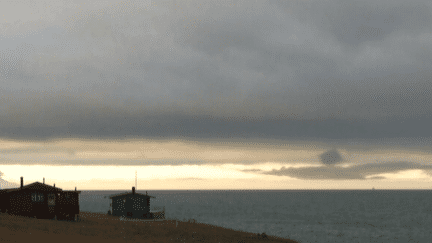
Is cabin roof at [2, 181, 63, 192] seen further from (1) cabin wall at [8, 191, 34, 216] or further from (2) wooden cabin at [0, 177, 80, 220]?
(1) cabin wall at [8, 191, 34, 216]

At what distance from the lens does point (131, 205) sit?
3019 inches

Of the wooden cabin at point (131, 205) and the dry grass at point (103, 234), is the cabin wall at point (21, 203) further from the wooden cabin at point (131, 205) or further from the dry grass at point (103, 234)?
the wooden cabin at point (131, 205)

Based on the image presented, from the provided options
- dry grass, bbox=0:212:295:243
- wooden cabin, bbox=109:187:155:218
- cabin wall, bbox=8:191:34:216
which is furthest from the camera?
wooden cabin, bbox=109:187:155:218

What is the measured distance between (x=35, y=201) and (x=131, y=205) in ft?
70.9

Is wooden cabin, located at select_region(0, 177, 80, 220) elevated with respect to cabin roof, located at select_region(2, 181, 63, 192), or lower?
lower

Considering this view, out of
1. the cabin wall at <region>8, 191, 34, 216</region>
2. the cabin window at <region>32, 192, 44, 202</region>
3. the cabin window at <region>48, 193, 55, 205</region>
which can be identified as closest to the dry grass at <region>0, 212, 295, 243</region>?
the cabin wall at <region>8, 191, 34, 216</region>

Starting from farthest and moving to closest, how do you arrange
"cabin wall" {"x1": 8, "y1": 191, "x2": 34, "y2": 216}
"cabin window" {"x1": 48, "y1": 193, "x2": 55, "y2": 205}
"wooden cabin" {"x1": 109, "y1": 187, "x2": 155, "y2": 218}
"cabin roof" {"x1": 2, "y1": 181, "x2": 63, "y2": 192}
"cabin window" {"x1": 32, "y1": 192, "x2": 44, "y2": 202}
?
"wooden cabin" {"x1": 109, "y1": 187, "x2": 155, "y2": 218}
"cabin window" {"x1": 48, "y1": 193, "x2": 55, "y2": 205}
"cabin window" {"x1": 32, "y1": 192, "x2": 44, "y2": 202}
"cabin roof" {"x1": 2, "y1": 181, "x2": 63, "y2": 192}
"cabin wall" {"x1": 8, "y1": 191, "x2": 34, "y2": 216}

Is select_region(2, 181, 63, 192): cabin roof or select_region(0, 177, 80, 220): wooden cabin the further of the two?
select_region(2, 181, 63, 192): cabin roof

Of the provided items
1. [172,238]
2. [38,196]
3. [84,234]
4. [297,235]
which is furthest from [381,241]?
[38,196]

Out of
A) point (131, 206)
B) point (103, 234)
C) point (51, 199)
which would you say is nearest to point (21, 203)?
point (51, 199)

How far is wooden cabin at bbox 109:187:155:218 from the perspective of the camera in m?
76.1

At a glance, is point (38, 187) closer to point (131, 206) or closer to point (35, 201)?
point (35, 201)

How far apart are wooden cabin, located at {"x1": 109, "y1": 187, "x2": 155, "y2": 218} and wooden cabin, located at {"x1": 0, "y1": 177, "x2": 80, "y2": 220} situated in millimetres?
16048

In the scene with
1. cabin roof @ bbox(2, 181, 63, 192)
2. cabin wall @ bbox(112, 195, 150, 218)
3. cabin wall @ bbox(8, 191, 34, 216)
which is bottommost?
cabin wall @ bbox(112, 195, 150, 218)
